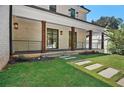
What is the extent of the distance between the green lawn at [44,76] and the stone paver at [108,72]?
674mm

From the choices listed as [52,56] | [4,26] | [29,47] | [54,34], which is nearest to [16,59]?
[4,26]

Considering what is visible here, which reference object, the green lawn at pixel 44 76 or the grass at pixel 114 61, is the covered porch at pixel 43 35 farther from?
the grass at pixel 114 61

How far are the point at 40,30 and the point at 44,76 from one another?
7.02m

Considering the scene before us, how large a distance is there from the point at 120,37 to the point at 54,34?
6.48 meters

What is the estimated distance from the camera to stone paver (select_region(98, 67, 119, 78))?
8.64 meters

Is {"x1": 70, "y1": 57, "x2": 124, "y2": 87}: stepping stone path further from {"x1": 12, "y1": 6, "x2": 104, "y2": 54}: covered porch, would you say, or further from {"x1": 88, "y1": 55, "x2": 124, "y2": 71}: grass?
{"x1": 12, "y1": 6, "x2": 104, "y2": 54}: covered porch

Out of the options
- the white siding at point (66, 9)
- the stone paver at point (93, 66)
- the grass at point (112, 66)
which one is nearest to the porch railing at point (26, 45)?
the white siding at point (66, 9)

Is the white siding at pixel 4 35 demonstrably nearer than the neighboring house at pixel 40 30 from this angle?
Yes

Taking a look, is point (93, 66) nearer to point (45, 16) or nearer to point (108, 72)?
point (108, 72)

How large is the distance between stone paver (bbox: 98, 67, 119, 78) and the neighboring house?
4007 millimetres

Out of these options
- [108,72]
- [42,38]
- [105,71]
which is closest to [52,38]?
[42,38]

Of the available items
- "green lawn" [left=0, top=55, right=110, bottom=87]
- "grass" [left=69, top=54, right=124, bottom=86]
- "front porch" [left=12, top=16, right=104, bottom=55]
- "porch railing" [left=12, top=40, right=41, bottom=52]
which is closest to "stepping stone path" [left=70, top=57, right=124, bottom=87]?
"grass" [left=69, top=54, right=124, bottom=86]

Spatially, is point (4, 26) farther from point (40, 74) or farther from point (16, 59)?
point (40, 74)

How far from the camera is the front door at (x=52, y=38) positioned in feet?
51.9
